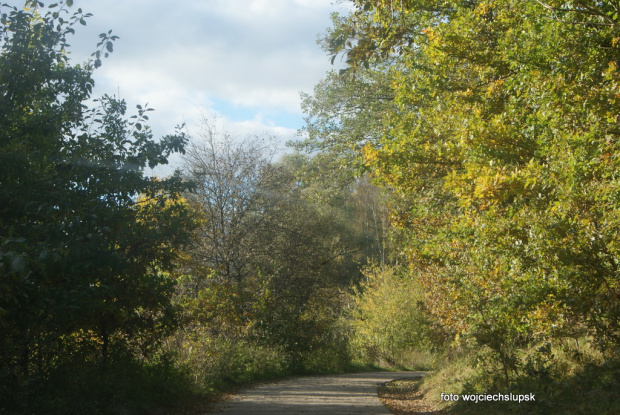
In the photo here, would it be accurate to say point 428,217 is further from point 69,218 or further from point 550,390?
point 69,218

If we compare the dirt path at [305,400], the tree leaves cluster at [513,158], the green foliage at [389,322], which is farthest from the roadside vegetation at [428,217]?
the green foliage at [389,322]

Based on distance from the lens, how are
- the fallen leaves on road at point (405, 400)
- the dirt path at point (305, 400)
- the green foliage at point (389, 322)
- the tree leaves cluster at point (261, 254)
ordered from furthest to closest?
the green foliage at point (389, 322)
the tree leaves cluster at point (261, 254)
the fallen leaves on road at point (405, 400)
the dirt path at point (305, 400)

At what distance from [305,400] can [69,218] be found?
7935 mm

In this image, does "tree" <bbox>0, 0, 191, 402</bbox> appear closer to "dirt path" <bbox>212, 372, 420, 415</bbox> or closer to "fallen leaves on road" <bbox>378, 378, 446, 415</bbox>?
"dirt path" <bbox>212, 372, 420, 415</bbox>

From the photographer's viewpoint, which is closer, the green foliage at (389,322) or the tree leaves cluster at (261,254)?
the tree leaves cluster at (261,254)

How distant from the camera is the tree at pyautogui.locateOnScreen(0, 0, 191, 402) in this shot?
7492 millimetres

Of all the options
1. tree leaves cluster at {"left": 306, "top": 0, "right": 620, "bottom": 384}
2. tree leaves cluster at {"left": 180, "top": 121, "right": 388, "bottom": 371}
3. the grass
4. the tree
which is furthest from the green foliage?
the tree

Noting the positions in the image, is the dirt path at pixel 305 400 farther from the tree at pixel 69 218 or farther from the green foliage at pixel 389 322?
the green foliage at pixel 389 322

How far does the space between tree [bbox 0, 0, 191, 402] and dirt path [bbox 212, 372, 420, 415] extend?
2.80 metres

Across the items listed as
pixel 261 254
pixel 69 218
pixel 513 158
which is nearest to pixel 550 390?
pixel 513 158

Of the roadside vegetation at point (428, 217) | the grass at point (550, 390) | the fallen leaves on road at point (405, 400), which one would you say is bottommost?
the fallen leaves on road at point (405, 400)

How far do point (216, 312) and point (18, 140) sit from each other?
33.0 feet

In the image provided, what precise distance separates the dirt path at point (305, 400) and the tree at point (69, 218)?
2.80m

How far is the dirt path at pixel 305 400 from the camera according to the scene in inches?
452
